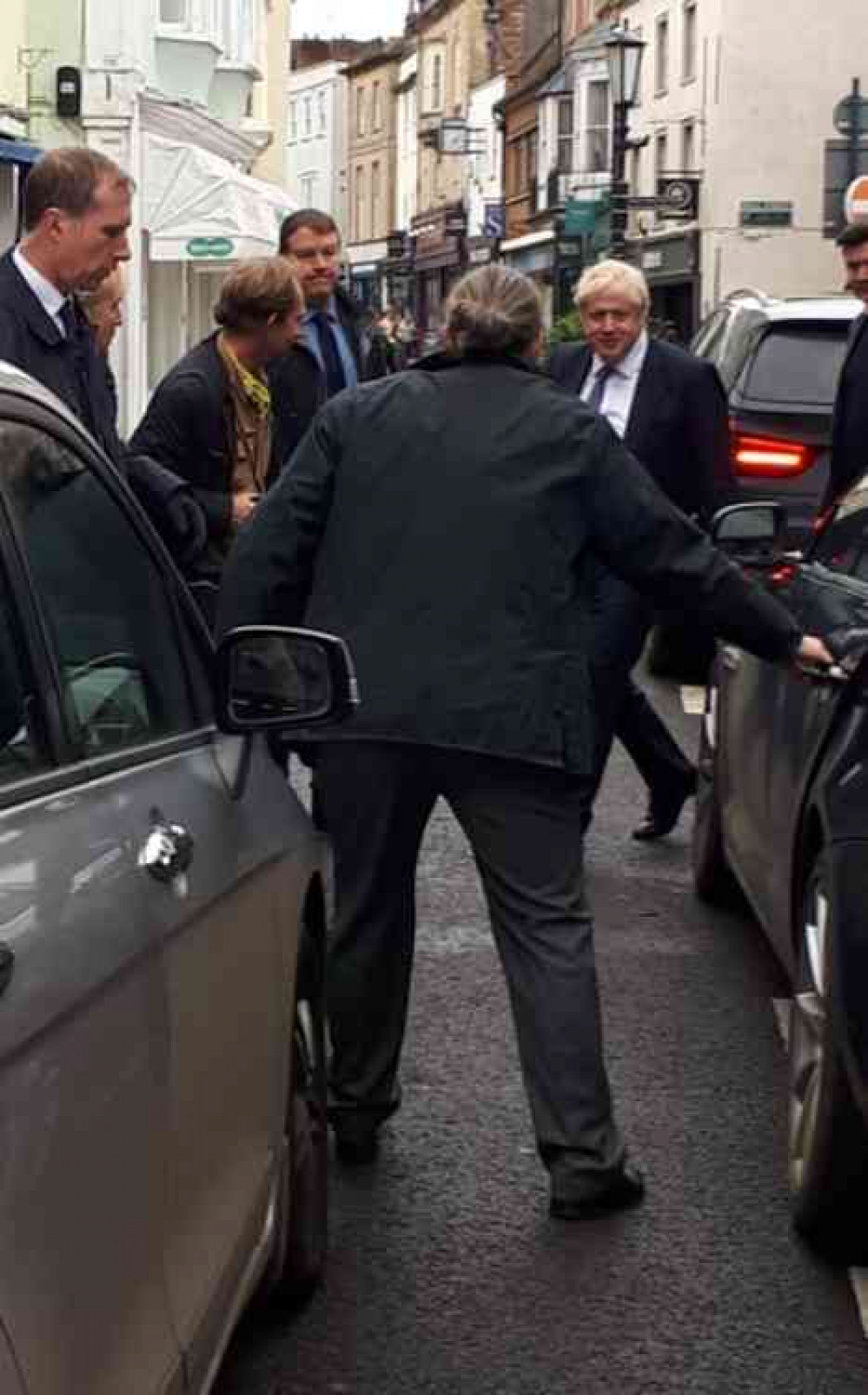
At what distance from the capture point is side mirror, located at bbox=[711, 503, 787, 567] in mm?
6691

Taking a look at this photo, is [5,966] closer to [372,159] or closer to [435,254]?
[435,254]

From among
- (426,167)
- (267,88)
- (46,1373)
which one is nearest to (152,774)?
(46,1373)

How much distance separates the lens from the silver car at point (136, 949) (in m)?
2.55

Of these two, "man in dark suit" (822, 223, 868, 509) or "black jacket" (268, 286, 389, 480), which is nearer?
"black jacket" (268, 286, 389, 480)

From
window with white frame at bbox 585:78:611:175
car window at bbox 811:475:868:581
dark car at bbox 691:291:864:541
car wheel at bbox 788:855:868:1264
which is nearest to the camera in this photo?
car wheel at bbox 788:855:868:1264

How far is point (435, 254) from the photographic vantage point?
8331cm

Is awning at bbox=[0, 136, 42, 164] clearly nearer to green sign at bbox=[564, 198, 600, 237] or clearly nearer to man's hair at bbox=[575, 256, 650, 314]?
man's hair at bbox=[575, 256, 650, 314]

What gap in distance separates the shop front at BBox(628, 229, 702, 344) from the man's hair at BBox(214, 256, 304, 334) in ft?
128

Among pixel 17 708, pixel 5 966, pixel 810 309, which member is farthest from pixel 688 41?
pixel 5 966

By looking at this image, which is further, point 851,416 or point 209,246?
point 209,246

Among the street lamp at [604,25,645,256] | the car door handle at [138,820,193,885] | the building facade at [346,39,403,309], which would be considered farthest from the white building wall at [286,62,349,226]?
the car door handle at [138,820,193,885]

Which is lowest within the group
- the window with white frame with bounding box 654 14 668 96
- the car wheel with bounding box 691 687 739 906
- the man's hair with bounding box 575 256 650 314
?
the car wheel with bounding box 691 687 739 906

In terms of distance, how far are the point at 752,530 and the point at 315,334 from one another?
1.99 meters

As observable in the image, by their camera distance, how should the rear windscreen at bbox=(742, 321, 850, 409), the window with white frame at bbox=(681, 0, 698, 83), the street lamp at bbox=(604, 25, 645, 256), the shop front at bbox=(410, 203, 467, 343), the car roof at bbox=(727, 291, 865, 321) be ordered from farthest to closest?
1. the shop front at bbox=(410, 203, 467, 343)
2. the window with white frame at bbox=(681, 0, 698, 83)
3. the street lamp at bbox=(604, 25, 645, 256)
4. the car roof at bbox=(727, 291, 865, 321)
5. the rear windscreen at bbox=(742, 321, 850, 409)
